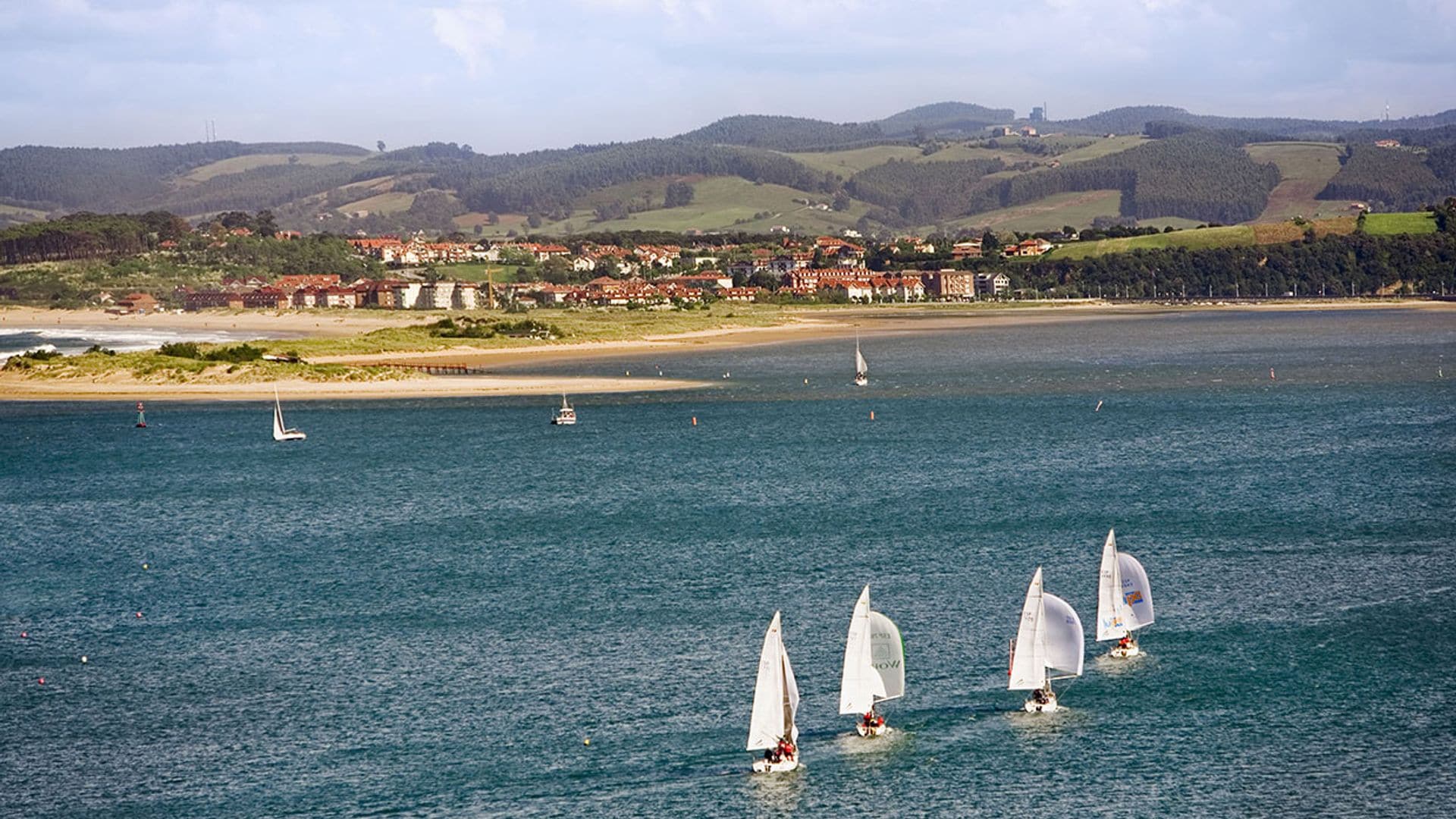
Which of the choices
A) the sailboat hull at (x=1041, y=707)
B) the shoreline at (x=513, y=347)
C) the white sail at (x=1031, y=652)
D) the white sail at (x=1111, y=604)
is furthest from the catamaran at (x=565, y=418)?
the sailboat hull at (x=1041, y=707)

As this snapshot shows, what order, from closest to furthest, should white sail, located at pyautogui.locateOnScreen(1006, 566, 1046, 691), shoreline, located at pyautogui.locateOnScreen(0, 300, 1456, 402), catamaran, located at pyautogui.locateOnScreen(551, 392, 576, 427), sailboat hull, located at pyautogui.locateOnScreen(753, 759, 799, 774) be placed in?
1. sailboat hull, located at pyautogui.locateOnScreen(753, 759, 799, 774)
2. white sail, located at pyautogui.locateOnScreen(1006, 566, 1046, 691)
3. catamaran, located at pyautogui.locateOnScreen(551, 392, 576, 427)
4. shoreline, located at pyautogui.locateOnScreen(0, 300, 1456, 402)

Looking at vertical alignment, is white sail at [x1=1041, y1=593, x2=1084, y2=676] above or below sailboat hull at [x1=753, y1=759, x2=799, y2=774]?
above

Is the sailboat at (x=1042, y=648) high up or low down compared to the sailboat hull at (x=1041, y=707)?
up

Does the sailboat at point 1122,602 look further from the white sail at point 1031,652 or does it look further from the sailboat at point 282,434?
the sailboat at point 282,434

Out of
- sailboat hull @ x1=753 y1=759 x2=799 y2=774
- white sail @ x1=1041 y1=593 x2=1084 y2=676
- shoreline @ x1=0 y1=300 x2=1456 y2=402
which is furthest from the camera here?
shoreline @ x1=0 y1=300 x2=1456 y2=402

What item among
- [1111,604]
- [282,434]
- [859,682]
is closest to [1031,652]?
[859,682]

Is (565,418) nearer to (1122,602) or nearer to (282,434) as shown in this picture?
(282,434)

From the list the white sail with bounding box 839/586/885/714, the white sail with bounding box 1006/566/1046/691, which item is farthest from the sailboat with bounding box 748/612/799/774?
the white sail with bounding box 1006/566/1046/691

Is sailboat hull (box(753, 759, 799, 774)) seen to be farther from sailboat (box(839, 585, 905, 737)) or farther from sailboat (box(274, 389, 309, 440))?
sailboat (box(274, 389, 309, 440))
